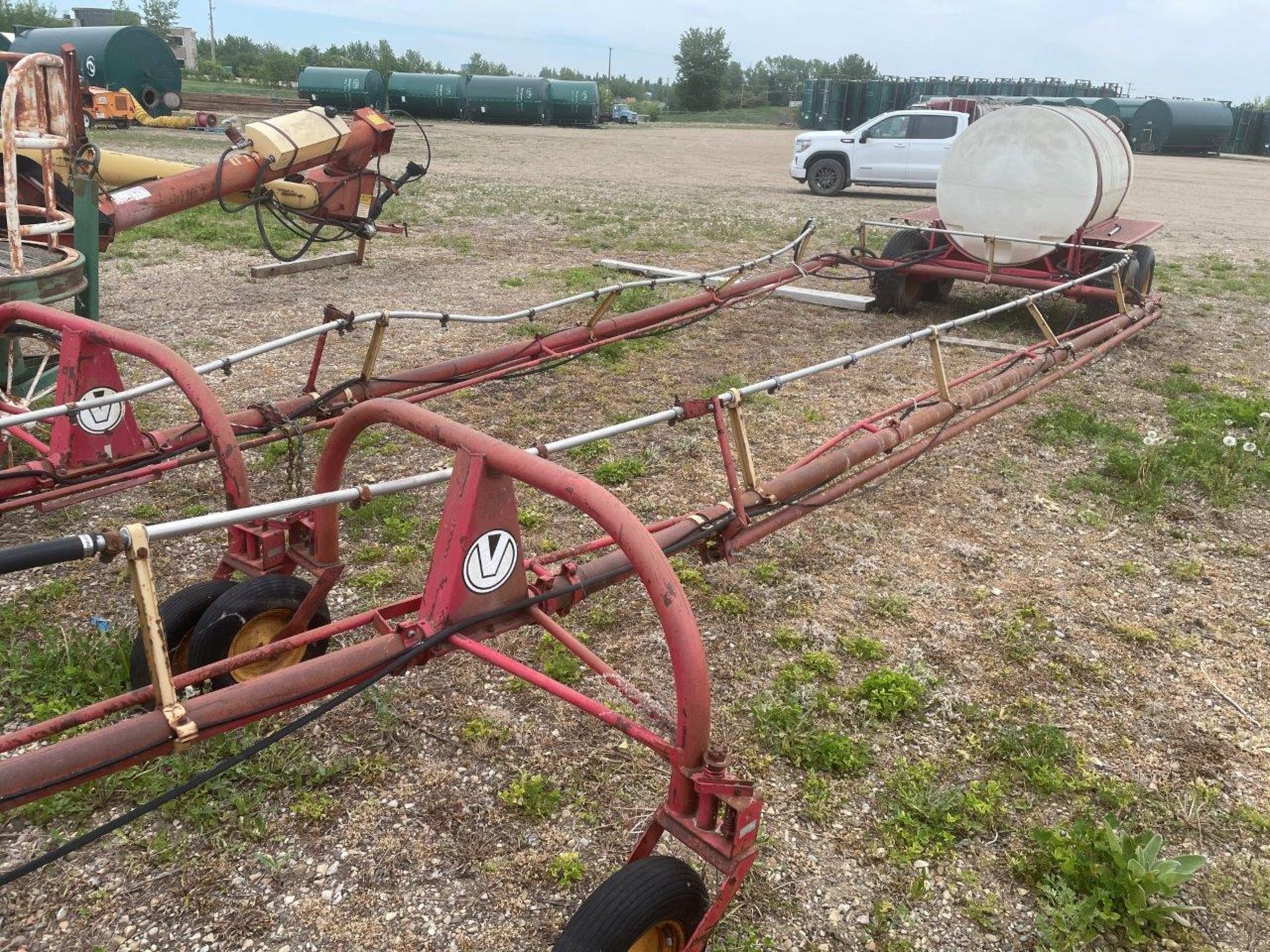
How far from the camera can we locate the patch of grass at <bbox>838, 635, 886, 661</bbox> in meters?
4.21

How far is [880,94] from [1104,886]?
43.5 metres

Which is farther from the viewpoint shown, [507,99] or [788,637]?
[507,99]

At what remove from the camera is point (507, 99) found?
3850 centimetres

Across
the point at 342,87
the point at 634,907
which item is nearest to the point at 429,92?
the point at 342,87

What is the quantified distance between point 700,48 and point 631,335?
2577 inches

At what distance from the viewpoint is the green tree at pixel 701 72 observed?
65500 millimetres

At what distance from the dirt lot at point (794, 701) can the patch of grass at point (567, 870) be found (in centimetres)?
1

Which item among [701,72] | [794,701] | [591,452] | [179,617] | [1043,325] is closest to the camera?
[179,617]

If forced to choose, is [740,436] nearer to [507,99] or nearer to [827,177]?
[827,177]

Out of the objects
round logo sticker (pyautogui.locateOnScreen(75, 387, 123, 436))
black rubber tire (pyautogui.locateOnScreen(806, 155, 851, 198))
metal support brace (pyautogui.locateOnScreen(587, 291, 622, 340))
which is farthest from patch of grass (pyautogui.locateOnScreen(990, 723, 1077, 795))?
black rubber tire (pyautogui.locateOnScreen(806, 155, 851, 198))

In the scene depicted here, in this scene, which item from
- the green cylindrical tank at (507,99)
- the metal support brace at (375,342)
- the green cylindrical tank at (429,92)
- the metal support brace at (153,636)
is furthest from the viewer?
the green cylindrical tank at (507,99)

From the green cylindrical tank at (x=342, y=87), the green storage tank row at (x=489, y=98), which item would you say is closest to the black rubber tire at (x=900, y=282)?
the green cylindrical tank at (x=342, y=87)

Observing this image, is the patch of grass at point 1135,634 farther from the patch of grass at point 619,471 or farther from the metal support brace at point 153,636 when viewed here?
the metal support brace at point 153,636

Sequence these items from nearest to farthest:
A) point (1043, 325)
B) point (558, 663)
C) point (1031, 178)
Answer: point (558, 663) → point (1043, 325) → point (1031, 178)
